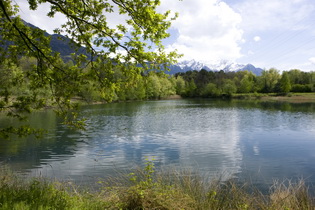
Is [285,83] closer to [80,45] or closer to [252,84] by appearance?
[252,84]

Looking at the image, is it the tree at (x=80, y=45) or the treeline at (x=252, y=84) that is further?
the treeline at (x=252, y=84)

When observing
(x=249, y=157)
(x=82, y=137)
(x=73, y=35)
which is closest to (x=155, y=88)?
(x=82, y=137)

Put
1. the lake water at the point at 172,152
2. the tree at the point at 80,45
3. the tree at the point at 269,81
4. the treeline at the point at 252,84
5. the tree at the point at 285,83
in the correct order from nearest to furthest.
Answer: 1. the tree at the point at 80,45
2. the lake water at the point at 172,152
3. the tree at the point at 285,83
4. the treeline at the point at 252,84
5. the tree at the point at 269,81

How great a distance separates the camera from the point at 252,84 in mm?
113500

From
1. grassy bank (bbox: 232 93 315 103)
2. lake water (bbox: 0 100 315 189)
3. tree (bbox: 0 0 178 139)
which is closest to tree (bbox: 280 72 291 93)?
grassy bank (bbox: 232 93 315 103)

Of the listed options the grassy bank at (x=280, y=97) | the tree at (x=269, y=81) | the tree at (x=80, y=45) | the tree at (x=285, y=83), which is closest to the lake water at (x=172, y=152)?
the tree at (x=80, y=45)

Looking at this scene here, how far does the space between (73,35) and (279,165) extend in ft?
43.7

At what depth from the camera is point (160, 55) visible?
705 cm

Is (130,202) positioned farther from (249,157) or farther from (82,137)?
(82,137)

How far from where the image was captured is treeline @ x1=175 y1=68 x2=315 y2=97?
103 metres

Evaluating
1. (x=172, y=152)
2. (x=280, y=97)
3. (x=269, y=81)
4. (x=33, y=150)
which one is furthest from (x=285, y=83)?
(x=33, y=150)

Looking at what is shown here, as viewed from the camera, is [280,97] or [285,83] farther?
[285,83]

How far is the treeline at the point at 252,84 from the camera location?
339 ft

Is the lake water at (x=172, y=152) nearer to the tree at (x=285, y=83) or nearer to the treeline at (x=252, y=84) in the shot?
the tree at (x=285, y=83)
